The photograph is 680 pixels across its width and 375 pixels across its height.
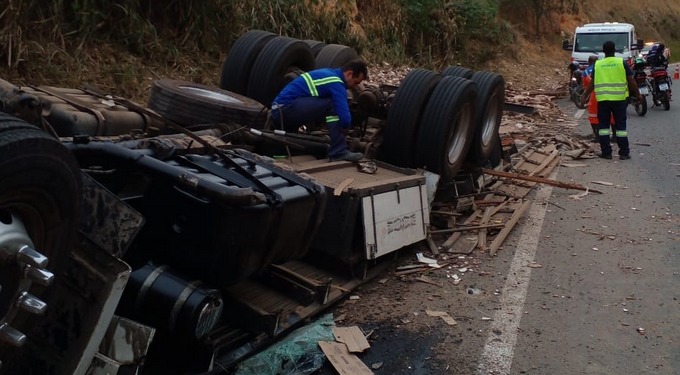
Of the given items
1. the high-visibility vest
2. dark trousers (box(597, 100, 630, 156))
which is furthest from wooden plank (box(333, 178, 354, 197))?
the high-visibility vest

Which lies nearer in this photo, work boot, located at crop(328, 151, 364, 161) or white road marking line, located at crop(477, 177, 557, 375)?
white road marking line, located at crop(477, 177, 557, 375)

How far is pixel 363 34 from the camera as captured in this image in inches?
660

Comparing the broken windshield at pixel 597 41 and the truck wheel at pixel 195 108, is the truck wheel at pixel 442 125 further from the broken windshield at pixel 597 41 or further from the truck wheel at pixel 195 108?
the broken windshield at pixel 597 41

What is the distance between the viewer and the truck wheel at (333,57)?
7.77 meters

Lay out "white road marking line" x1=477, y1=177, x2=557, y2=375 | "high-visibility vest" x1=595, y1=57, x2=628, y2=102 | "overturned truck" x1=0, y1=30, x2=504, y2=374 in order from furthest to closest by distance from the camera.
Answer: "high-visibility vest" x1=595, y1=57, x2=628, y2=102, "white road marking line" x1=477, y1=177, x2=557, y2=375, "overturned truck" x1=0, y1=30, x2=504, y2=374

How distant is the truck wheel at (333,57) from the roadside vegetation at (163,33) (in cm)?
257

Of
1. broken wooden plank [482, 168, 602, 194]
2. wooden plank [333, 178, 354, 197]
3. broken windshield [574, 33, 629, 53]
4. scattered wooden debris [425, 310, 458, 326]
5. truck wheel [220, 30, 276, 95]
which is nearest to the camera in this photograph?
scattered wooden debris [425, 310, 458, 326]

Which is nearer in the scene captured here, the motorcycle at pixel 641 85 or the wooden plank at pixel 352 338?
the wooden plank at pixel 352 338

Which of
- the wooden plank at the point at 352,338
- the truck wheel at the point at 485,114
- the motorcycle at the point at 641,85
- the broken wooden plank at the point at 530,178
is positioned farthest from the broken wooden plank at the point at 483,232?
the motorcycle at the point at 641,85

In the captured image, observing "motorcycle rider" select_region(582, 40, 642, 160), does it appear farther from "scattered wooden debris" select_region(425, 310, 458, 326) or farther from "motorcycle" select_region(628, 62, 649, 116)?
"scattered wooden debris" select_region(425, 310, 458, 326)

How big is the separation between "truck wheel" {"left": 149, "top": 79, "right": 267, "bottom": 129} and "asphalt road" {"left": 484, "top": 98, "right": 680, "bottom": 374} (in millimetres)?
2336

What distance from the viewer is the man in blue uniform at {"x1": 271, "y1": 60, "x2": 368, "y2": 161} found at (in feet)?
19.1

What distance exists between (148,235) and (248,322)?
0.73m

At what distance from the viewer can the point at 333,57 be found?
25.7 feet
